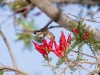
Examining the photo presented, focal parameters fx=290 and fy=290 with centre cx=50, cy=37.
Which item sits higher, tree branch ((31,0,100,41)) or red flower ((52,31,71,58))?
tree branch ((31,0,100,41))

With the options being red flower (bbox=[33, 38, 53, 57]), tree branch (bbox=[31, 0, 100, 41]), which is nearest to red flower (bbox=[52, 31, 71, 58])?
red flower (bbox=[33, 38, 53, 57])

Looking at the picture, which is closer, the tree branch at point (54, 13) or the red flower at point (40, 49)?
the red flower at point (40, 49)

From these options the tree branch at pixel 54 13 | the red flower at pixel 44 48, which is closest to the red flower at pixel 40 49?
the red flower at pixel 44 48

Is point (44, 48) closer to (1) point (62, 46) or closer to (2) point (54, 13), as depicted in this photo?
(1) point (62, 46)

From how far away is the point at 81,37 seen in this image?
2.73ft

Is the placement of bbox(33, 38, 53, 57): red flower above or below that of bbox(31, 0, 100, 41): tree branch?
below

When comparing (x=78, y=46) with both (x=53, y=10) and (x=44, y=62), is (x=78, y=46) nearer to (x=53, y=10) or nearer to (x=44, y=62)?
(x=44, y=62)

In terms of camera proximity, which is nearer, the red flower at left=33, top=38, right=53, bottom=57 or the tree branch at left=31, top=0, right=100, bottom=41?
the red flower at left=33, top=38, right=53, bottom=57

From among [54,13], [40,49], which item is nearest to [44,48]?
[40,49]

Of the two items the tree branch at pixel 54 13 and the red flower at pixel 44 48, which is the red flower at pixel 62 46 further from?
the tree branch at pixel 54 13

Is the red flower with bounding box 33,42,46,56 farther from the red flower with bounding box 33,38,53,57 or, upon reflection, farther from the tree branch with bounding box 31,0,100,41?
the tree branch with bounding box 31,0,100,41

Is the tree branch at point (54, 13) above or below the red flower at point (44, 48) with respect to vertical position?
above

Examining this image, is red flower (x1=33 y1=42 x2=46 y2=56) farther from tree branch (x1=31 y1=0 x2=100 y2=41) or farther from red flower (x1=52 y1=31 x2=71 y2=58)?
tree branch (x1=31 y1=0 x2=100 y2=41)

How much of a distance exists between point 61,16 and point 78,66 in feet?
1.32
